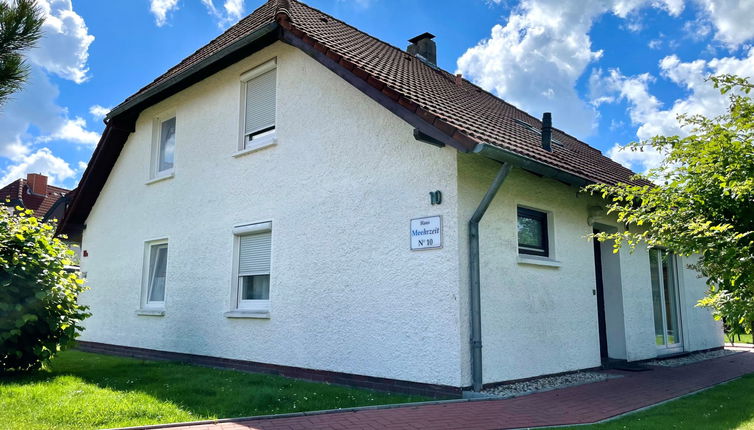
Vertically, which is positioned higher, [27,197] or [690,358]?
[27,197]

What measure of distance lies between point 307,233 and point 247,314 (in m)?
1.92

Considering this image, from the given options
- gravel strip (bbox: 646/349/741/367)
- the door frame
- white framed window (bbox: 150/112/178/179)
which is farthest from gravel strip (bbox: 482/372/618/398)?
white framed window (bbox: 150/112/178/179)

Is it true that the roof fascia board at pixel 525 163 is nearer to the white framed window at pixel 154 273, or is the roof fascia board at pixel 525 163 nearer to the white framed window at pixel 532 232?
the white framed window at pixel 532 232

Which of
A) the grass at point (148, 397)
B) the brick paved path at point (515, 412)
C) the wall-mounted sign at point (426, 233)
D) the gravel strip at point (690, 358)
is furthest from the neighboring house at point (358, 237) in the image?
the grass at point (148, 397)

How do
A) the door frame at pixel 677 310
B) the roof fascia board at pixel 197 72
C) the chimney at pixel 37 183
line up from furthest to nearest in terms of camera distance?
1. the chimney at pixel 37 183
2. the door frame at pixel 677 310
3. the roof fascia board at pixel 197 72

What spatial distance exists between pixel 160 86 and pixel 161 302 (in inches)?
178

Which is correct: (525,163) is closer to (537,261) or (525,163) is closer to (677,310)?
(537,261)

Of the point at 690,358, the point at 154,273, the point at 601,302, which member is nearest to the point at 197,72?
the point at 154,273

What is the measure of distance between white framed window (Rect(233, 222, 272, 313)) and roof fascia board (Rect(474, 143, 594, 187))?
4.31 m

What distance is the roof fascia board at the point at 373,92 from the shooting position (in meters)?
6.82

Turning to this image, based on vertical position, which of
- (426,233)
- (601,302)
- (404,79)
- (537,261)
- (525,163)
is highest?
(404,79)

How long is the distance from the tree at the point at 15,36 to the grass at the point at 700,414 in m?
6.28

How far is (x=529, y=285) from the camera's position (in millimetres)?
8141

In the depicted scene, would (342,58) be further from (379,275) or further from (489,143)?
(379,275)
